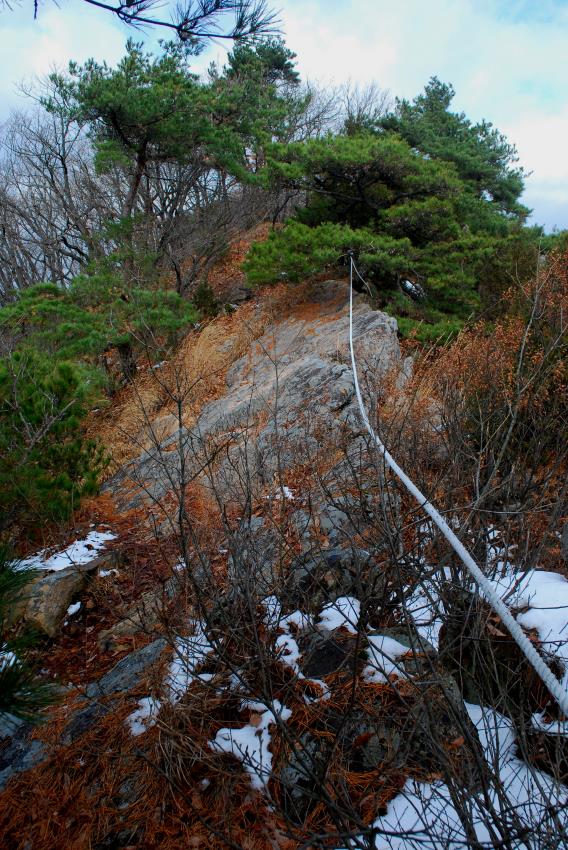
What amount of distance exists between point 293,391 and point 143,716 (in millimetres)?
4498

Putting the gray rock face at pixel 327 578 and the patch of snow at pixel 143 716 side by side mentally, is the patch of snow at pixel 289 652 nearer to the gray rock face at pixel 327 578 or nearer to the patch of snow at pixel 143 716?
the gray rock face at pixel 327 578

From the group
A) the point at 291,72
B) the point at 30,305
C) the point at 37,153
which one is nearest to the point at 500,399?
the point at 30,305

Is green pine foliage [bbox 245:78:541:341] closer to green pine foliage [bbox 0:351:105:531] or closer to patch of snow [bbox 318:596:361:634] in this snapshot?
green pine foliage [bbox 0:351:105:531]

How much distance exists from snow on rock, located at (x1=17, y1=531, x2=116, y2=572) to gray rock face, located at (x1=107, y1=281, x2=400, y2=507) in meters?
0.66

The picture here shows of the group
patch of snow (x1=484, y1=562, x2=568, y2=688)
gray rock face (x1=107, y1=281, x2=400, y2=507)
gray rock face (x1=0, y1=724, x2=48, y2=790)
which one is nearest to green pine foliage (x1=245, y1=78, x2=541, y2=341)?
gray rock face (x1=107, y1=281, x2=400, y2=507)

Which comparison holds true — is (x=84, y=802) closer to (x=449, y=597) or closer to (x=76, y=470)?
(x=449, y=597)

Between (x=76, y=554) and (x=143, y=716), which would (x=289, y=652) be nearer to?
(x=143, y=716)

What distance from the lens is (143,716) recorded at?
2.45 metres

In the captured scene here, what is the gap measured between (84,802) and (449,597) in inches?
70.8

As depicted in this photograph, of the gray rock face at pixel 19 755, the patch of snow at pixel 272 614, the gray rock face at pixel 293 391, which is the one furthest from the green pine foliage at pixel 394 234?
the gray rock face at pixel 19 755

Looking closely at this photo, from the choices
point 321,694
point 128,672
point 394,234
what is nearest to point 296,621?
point 321,694

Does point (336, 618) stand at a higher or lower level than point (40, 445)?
lower

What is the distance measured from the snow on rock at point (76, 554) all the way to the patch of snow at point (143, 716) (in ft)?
6.47

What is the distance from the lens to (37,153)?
14.5m
